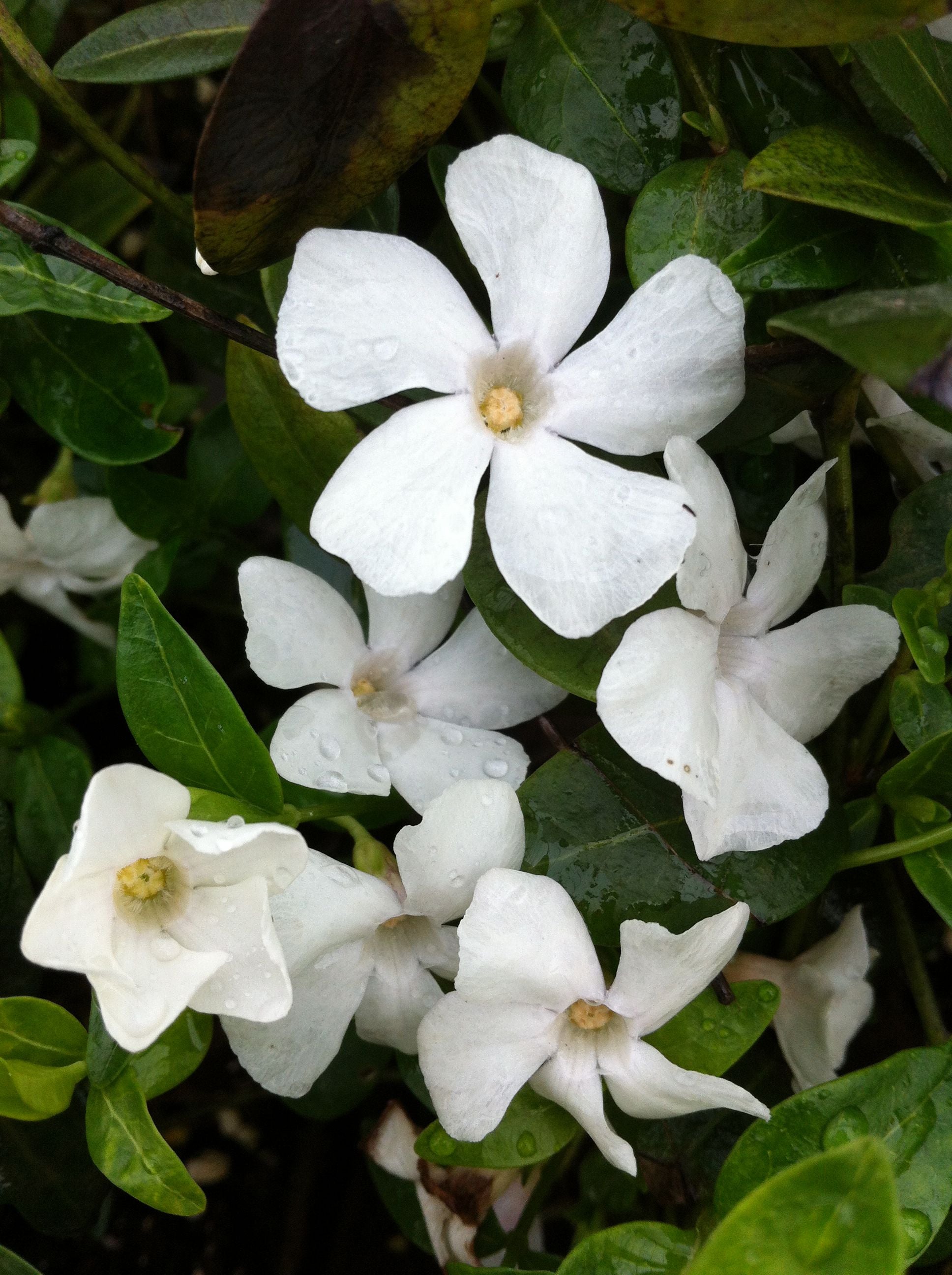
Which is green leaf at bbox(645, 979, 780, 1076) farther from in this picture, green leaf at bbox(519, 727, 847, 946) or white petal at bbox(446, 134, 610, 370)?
white petal at bbox(446, 134, 610, 370)

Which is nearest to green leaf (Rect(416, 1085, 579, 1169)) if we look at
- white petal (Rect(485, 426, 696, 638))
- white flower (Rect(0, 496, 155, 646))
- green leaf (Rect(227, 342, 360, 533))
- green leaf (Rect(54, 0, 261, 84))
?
white petal (Rect(485, 426, 696, 638))

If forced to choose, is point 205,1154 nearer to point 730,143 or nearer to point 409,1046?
point 409,1046

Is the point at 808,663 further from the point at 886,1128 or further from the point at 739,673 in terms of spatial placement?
the point at 886,1128

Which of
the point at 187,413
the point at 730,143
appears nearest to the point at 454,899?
the point at 730,143

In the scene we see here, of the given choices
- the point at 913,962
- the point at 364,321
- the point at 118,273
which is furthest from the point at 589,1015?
the point at 118,273

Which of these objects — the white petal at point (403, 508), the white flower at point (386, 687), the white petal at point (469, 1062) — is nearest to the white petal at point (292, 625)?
the white flower at point (386, 687)
